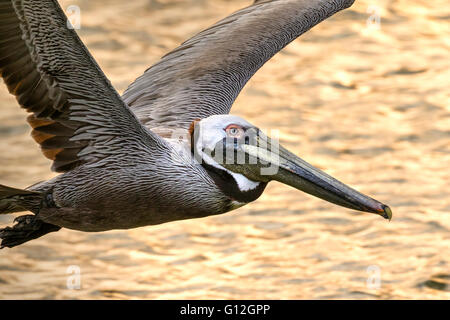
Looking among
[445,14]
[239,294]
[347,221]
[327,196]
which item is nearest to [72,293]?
[239,294]

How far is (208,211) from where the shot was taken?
24.4ft

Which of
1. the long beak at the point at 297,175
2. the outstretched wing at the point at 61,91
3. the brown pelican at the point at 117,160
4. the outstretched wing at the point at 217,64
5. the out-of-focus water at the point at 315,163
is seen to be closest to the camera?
the outstretched wing at the point at 61,91

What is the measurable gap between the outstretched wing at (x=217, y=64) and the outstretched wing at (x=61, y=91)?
0.85 m

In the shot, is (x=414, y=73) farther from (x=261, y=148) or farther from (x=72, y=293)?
(x=261, y=148)

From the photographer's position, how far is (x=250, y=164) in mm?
7375

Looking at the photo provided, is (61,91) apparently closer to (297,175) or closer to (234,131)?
(234,131)

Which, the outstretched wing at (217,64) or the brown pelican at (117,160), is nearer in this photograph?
the brown pelican at (117,160)

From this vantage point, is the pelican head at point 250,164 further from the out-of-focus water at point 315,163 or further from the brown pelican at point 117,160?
the out-of-focus water at point 315,163

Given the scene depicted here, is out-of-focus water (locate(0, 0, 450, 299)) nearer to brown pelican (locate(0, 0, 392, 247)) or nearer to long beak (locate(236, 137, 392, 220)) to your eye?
brown pelican (locate(0, 0, 392, 247))

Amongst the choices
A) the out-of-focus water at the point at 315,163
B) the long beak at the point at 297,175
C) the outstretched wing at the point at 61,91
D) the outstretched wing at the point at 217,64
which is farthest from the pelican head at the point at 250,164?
the out-of-focus water at the point at 315,163

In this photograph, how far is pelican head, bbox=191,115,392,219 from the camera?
736 cm

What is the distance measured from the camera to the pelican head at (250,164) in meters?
7.36

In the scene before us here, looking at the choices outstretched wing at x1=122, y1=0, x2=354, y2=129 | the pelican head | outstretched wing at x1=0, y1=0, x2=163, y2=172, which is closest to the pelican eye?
the pelican head

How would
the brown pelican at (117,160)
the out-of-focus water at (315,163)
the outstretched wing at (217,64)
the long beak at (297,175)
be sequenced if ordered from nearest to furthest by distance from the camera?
1. the brown pelican at (117,160)
2. the long beak at (297,175)
3. the outstretched wing at (217,64)
4. the out-of-focus water at (315,163)
